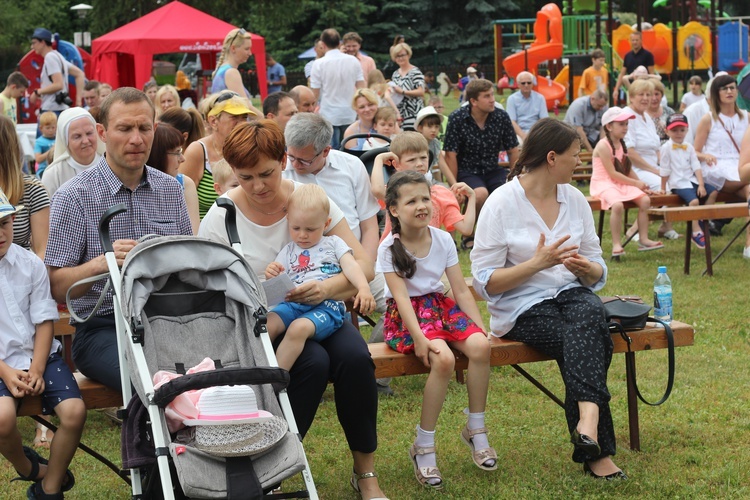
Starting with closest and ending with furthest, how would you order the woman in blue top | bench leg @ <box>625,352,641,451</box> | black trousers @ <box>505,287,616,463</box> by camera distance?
black trousers @ <box>505,287,616,463</box> < bench leg @ <box>625,352,641,451</box> < the woman in blue top

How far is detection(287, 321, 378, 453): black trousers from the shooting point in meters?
4.38

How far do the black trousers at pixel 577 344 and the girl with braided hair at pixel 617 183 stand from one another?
565 centimetres

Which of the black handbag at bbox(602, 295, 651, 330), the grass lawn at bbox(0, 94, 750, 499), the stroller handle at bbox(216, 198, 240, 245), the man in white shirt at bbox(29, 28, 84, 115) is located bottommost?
the grass lawn at bbox(0, 94, 750, 499)

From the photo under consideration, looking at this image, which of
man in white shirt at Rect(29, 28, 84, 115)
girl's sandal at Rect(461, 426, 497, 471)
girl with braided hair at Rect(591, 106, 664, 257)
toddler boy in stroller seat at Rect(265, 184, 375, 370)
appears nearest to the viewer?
toddler boy in stroller seat at Rect(265, 184, 375, 370)

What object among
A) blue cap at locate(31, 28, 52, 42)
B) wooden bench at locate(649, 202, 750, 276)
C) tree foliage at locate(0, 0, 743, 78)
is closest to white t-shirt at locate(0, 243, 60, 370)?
wooden bench at locate(649, 202, 750, 276)

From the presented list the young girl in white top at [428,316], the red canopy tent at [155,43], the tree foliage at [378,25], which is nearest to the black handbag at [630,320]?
the young girl in white top at [428,316]

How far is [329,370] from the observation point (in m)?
4.43

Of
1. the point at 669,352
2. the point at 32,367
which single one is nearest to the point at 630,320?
the point at 669,352

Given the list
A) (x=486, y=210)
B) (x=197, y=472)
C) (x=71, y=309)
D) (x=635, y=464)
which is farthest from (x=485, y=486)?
(x=71, y=309)

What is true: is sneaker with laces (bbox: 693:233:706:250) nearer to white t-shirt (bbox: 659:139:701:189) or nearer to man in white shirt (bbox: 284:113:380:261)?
white t-shirt (bbox: 659:139:701:189)

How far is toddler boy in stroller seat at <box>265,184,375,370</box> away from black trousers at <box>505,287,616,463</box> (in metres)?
0.88

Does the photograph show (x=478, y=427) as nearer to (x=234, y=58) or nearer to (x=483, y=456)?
(x=483, y=456)

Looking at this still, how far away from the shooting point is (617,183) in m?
10.5

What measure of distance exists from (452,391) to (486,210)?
5.47ft
